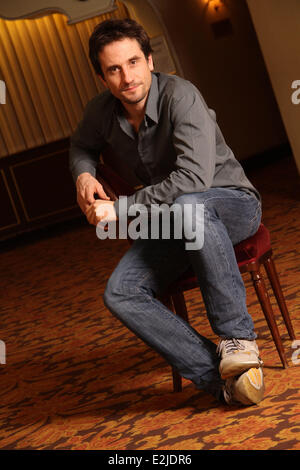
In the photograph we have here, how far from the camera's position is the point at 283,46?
5023mm

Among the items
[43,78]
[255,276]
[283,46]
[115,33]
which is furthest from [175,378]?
[43,78]

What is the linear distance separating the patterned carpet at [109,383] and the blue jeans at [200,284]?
193mm

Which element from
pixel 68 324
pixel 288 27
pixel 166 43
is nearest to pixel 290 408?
pixel 68 324

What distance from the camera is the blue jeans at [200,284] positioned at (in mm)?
2064

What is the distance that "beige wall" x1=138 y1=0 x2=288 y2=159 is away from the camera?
7922 millimetres

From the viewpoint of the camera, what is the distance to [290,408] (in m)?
1.97

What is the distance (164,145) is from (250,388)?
860mm

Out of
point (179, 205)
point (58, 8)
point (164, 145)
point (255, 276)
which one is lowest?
point (255, 276)

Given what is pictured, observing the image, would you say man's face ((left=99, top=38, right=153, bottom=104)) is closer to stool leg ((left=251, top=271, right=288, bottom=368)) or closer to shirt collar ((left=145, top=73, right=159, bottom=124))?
shirt collar ((left=145, top=73, right=159, bottom=124))

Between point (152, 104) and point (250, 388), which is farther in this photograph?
point (152, 104)

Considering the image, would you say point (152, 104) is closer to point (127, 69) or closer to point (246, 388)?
point (127, 69)

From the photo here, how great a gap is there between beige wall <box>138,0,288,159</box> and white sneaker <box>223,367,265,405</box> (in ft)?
20.7

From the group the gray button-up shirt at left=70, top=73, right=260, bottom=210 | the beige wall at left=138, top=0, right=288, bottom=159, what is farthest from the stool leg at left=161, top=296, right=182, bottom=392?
the beige wall at left=138, top=0, right=288, bottom=159
